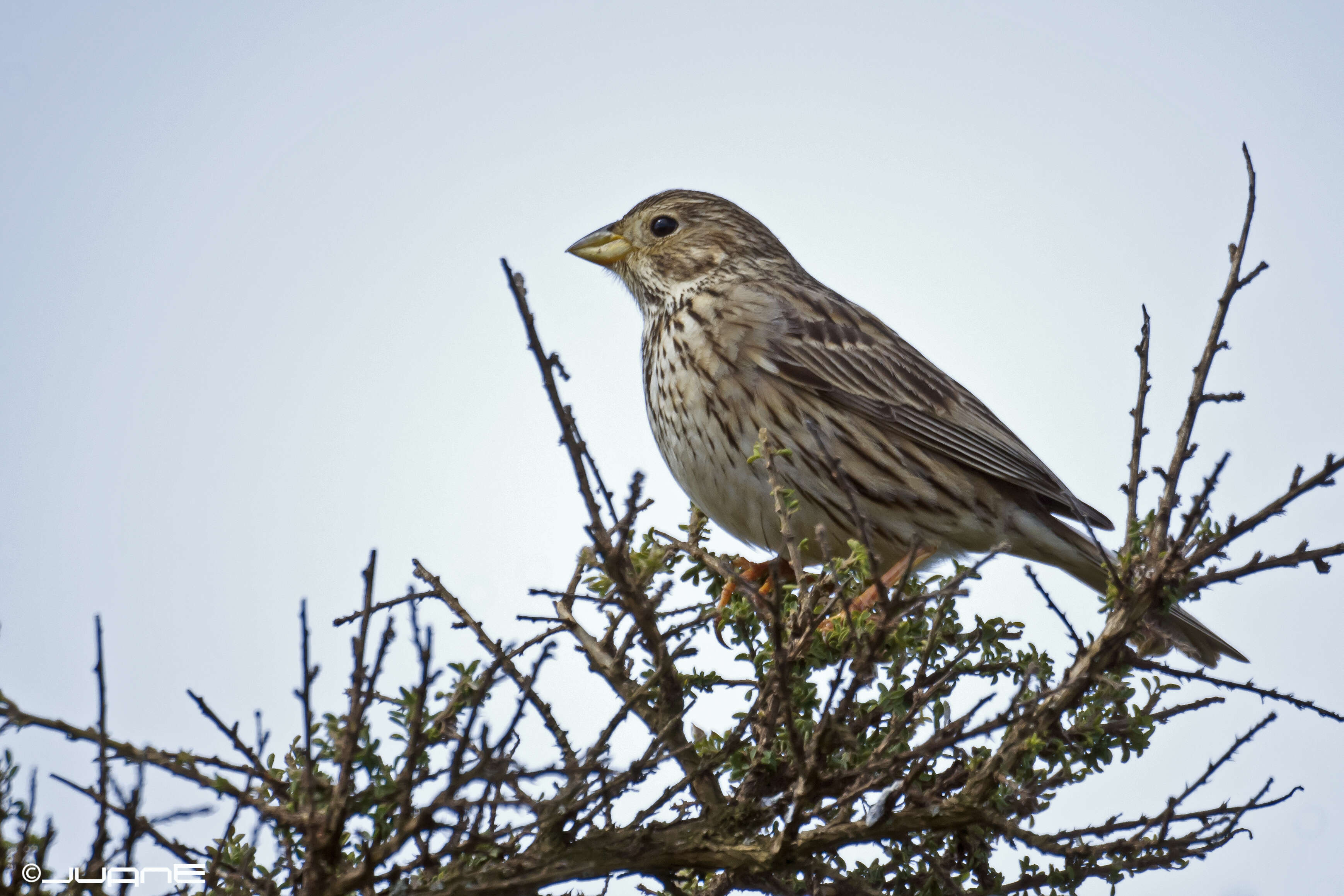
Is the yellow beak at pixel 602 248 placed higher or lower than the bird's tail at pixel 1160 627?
higher

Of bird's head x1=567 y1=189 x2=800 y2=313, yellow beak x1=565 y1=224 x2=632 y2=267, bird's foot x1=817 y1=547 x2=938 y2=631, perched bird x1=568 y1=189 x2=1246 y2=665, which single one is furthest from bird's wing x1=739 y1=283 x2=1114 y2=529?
yellow beak x1=565 y1=224 x2=632 y2=267

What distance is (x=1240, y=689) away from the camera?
3.55 meters

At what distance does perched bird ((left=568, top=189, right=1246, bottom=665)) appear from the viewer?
5.20 m

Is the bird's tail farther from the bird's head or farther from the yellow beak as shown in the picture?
the yellow beak

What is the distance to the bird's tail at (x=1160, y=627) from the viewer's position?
3533 millimetres

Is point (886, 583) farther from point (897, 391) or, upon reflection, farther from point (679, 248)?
point (679, 248)

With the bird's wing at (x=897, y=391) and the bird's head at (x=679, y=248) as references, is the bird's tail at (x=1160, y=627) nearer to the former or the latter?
the bird's wing at (x=897, y=391)

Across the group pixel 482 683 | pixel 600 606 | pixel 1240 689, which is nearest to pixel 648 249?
pixel 600 606

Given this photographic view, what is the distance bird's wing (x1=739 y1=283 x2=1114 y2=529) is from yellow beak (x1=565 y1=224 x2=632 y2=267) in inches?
32.2

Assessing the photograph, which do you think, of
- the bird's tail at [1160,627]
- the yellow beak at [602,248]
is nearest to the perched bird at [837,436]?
the bird's tail at [1160,627]

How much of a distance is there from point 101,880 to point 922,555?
2.10 meters

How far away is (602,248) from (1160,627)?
3959 mm

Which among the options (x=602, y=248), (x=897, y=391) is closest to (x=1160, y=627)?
(x=897, y=391)

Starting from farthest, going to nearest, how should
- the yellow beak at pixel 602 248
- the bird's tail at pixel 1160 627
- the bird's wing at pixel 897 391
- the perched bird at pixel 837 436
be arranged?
the yellow beak at pixel 602 248 < the bird's wing at pixel 897 391 < the perched bird at pixel 837 436 < the bird's tail at pixel 1160 627
